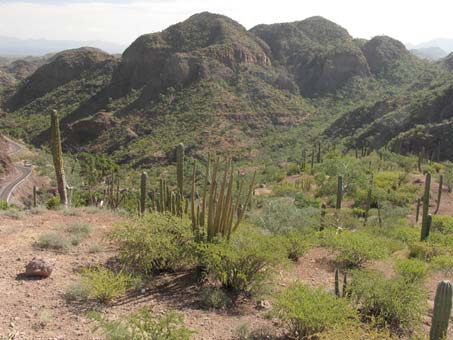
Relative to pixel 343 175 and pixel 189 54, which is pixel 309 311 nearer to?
pixel 343 175

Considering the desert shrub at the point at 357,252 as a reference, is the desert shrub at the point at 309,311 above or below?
above

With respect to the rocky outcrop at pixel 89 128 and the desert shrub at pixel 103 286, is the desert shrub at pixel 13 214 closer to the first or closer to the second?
the desert shrub at pixel 103 286

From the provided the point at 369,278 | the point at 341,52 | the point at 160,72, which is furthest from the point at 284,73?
the point at 369,278

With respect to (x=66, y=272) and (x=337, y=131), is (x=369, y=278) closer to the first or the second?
(x=66, y=272)

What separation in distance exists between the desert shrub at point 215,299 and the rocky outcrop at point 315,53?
211ft

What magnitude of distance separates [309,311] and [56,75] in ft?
263

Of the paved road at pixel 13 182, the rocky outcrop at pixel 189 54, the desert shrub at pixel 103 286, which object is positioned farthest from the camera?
the rocky outcrop at pixel 189 54

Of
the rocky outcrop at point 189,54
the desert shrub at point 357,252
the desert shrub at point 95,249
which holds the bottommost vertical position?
the desert shrub at point 357,252

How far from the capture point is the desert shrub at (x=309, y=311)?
6.54 metres

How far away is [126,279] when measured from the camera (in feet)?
25.6

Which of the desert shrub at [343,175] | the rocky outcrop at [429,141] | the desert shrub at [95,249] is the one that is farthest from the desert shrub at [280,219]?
the rocky outcrop at [429,141]

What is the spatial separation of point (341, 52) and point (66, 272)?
70.1 m

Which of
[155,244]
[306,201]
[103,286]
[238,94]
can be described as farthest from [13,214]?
[238,94]

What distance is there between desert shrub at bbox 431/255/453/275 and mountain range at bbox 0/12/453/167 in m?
26.7
